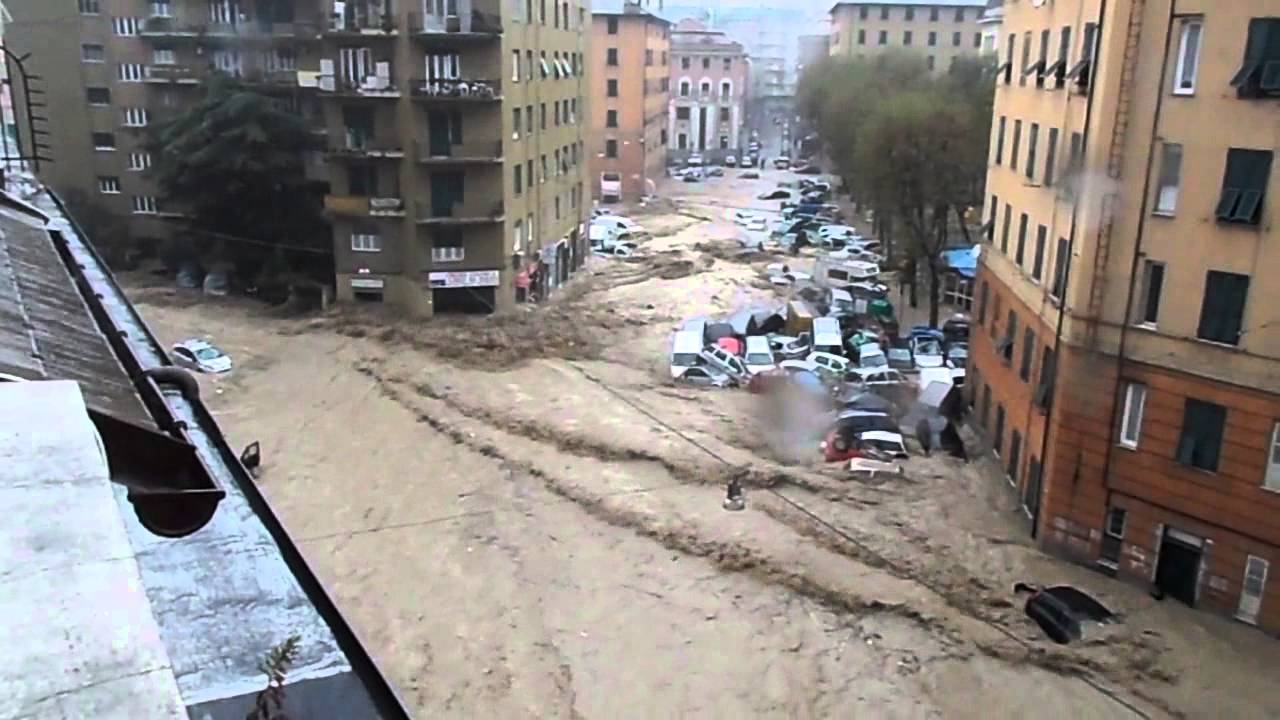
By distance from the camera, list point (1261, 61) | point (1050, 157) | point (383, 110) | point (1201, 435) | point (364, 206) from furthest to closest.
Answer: point (364, 206)
point (383, 110)
point (1050, 157)
point (1201, 435)
point (1261, 61)

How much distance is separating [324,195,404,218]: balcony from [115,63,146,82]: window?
36.4ft

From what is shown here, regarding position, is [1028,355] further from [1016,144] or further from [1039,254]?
[1016,144]

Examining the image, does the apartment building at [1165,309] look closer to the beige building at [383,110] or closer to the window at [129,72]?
the beige building at [383,110]

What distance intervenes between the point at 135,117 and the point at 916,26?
5362 centimetres

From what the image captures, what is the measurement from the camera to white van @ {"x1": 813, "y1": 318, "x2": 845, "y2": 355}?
29375 mm

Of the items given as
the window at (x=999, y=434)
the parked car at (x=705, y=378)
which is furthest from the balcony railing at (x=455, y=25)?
the window at (x=999, y=434)

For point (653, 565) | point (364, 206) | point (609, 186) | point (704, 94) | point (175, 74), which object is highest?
point (175, 74)

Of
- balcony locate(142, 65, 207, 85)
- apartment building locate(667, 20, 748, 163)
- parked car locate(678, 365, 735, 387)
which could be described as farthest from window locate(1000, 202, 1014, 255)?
apartment building locate(667, 20, 748, 163)

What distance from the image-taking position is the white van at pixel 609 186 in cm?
6203

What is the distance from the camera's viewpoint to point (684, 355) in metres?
28.4

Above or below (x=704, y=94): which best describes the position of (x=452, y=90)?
above

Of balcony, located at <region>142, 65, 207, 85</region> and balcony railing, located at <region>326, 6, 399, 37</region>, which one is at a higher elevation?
balcony railing, located at <region>326, 6, 399, 37</region>

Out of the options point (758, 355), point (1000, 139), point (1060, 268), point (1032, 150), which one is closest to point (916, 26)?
point (758, 355)

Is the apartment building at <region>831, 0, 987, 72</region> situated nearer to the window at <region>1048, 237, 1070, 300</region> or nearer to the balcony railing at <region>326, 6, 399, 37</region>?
the balcony railing at <region>326, 6, 399, 37</region>
